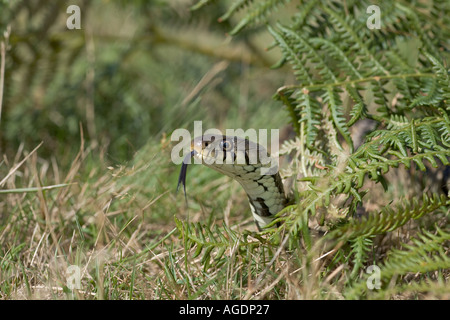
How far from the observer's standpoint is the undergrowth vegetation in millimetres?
1646

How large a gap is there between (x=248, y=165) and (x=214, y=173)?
96 centimetres

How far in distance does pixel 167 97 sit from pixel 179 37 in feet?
1.47

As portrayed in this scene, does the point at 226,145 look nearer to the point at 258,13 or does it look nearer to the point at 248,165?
the point at 248,165

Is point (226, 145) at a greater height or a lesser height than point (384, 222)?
greater

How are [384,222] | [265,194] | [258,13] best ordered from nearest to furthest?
[384,222] < [265,194] < [258,13]

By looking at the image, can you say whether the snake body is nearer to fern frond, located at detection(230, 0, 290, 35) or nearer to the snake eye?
the snake eye

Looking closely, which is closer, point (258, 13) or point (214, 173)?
point (258, 13)

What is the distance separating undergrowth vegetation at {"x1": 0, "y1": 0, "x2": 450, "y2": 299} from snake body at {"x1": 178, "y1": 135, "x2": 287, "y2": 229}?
0.10m

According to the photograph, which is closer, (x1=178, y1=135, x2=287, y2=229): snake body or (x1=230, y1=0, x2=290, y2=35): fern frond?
(x1=178, y1=135, x2=287, y2=229): snake body

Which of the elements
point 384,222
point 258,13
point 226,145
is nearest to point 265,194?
point 226,145

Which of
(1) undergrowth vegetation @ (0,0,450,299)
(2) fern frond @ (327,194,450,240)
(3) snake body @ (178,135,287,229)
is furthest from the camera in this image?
(3) snake body @ (178,135,287,229)

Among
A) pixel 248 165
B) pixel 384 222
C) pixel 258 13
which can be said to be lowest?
pixel 384 222

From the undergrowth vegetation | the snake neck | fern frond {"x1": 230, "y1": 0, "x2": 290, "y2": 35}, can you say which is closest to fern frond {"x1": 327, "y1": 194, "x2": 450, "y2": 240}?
the undergrowth vegetation

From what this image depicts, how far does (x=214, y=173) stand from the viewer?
282 cm
